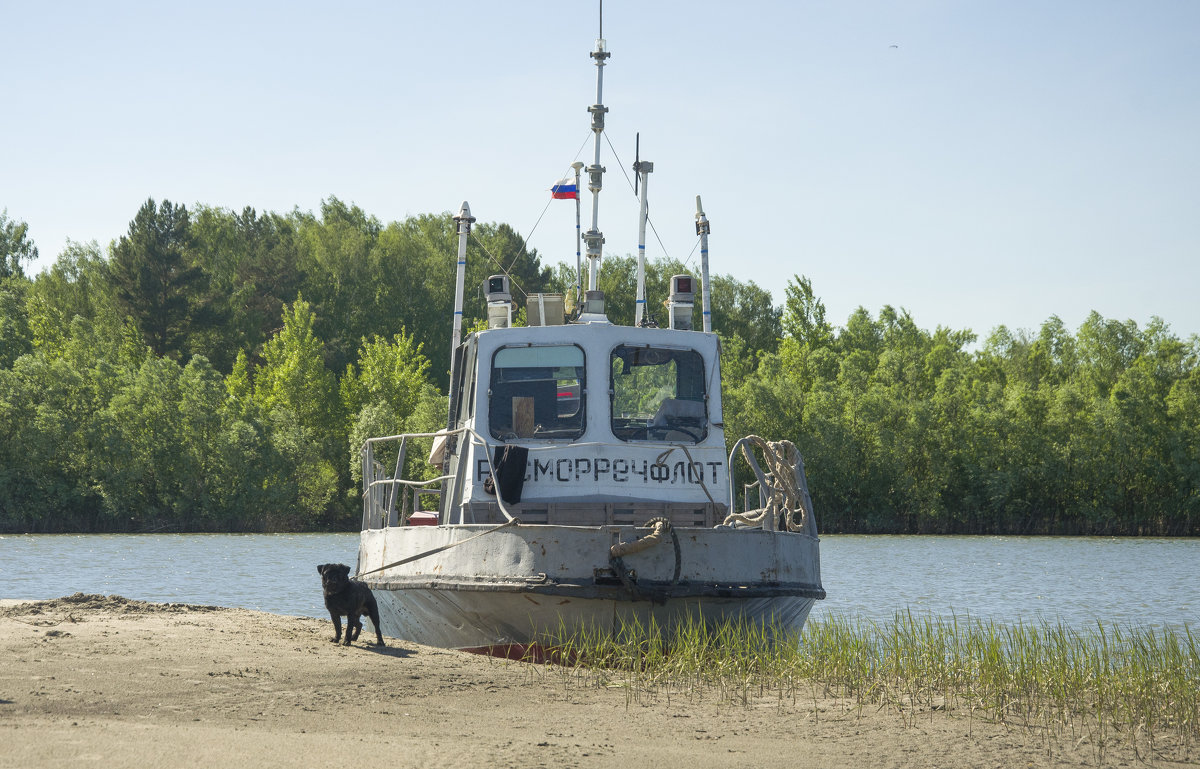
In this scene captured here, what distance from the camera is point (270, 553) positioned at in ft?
110

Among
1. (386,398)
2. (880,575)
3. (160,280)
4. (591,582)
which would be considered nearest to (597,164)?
(591,582)

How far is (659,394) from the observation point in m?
12.2

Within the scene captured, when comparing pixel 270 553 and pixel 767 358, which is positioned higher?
pixel 767 358

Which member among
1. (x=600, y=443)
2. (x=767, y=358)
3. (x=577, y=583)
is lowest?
(x=577, y=583)

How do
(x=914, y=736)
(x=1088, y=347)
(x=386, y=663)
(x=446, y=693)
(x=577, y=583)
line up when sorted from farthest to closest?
(x=1088, y=347) < (x=577, y=583) < (x=386, y=663) < (x=446, y=693) < (x=914, y=736)

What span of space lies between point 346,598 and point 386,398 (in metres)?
52.4

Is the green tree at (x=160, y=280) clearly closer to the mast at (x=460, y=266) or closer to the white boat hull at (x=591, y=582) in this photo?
the mast at (x=460, y=266)

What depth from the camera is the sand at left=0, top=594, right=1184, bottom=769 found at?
21.0ft

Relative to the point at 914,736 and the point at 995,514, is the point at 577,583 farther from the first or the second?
the point at 995,514

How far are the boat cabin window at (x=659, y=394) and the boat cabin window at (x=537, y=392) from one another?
380 mm

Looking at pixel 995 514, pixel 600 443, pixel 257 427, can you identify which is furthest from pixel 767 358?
pixel 600 443

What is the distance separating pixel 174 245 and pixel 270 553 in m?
34.8

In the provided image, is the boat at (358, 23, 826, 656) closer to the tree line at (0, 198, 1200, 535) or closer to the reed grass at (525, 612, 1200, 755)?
the reed grass at (525, 612, 1200, 755)

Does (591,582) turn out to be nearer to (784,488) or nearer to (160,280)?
(784,488)
